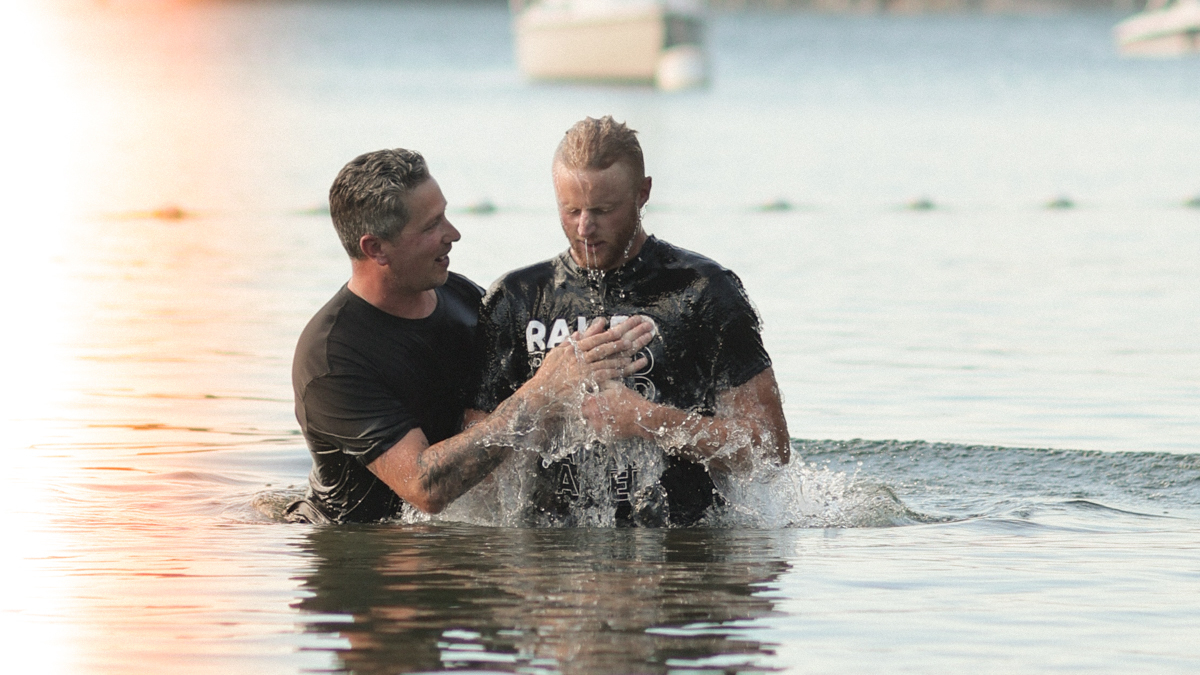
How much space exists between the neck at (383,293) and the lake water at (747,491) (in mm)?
1094

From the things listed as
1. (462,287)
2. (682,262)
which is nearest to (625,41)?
(462,287)

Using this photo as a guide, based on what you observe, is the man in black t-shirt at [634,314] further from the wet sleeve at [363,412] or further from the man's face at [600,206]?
the wet sleeve at [363,412]

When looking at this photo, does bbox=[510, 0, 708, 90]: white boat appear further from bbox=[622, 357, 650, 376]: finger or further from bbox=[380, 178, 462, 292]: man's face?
bbox=[622, 357, 650, 376]: finger

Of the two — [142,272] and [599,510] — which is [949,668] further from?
[142,272]

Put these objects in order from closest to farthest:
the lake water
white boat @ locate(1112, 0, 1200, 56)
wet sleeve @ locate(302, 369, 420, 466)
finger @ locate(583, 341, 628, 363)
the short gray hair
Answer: the lake water, finger @ locate(583, 341, 628, 363), the short gray hair, wet sleeve @ locate(302, 369, 420, 466), white boat @ locate(1112, 0, 1200, 56)

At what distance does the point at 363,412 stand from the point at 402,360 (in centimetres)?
28

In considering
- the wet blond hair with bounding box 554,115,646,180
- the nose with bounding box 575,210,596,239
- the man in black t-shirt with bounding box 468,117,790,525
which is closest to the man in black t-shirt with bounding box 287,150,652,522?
the man in black t-shirt with bounding box 468,117,790,525

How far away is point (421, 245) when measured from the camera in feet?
25.3

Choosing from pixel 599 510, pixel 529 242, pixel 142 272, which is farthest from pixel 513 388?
pixel 529 242

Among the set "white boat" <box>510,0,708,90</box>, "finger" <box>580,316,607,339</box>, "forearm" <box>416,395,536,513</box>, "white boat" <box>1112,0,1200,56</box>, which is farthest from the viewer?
"white boat" <box>1112,0,1200,56</box>

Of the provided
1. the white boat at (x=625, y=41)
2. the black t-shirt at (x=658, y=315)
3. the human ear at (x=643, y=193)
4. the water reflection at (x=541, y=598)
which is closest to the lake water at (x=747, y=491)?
the water reflection at (x=541, y=598)

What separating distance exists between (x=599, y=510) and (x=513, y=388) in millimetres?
865

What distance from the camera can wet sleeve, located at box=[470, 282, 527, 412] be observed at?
7805 mm

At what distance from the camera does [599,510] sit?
332 inches
